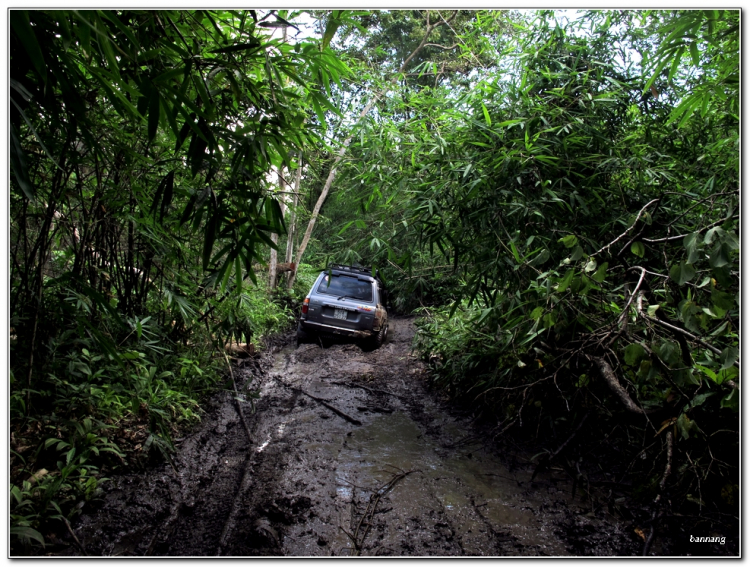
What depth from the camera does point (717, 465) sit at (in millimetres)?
2104

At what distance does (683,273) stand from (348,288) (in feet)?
21.0

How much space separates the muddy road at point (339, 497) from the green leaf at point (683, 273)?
1.57m

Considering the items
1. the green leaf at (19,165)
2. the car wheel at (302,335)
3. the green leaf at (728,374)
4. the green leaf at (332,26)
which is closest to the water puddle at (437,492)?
the green leaf at (728,374)

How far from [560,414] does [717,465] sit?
1.21m

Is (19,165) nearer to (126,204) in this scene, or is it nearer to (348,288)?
(126,204)

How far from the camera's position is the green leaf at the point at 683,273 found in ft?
4.44

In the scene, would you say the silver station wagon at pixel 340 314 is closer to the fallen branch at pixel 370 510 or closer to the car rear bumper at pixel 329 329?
the car rear bumper at pixel 329 329

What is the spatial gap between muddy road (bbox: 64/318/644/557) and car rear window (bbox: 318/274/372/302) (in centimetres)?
344

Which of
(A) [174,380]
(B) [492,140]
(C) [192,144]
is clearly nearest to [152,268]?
(A) [174,380]

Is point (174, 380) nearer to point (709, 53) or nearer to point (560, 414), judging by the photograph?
point (560, 414)

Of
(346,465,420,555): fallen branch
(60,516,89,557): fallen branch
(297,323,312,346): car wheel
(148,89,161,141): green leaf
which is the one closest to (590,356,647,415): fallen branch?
(346,465,420,555): fallen branch

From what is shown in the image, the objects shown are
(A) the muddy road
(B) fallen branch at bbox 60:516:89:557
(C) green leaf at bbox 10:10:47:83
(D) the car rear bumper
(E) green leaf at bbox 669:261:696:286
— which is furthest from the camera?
(D) the car rear bumper

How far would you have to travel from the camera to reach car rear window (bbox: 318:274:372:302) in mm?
7488

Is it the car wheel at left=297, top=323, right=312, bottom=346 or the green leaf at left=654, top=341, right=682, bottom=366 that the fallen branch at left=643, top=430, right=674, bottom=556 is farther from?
the car wheel at left=297, top=323, right=312, bottom=346
